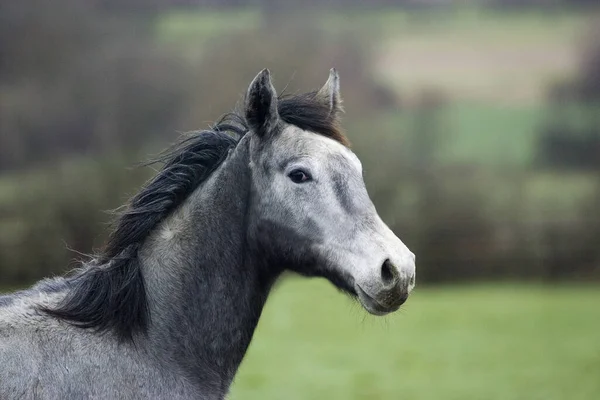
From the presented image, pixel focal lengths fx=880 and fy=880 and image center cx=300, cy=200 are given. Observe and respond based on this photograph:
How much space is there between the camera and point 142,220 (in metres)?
4.36

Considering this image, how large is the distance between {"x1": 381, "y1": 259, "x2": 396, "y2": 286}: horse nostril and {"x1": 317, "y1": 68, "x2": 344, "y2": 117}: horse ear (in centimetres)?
109

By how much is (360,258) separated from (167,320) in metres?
1.01

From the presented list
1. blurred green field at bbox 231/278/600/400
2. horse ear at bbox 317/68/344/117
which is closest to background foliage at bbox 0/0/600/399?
blurred green field at bbox 231/278/600/400

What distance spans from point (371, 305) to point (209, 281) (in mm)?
832

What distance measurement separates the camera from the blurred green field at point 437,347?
1339 centimetres

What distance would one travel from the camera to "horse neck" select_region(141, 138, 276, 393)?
14.0 feet

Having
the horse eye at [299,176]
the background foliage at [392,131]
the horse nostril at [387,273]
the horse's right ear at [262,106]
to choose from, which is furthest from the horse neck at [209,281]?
the background foliage at [392,131]

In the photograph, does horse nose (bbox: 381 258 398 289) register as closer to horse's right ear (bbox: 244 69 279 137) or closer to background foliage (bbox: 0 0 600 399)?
horse's right ear (bbox: 244 69 279 137)

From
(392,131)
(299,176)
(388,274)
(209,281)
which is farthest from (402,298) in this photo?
(392,131)

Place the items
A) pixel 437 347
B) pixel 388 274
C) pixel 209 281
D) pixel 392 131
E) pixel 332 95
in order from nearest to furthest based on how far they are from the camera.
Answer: pixel 388 274
pixel 209 281
pixel 332 95
pixel 437 347
pixel 392 131

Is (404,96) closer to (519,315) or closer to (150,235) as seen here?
(519,315)

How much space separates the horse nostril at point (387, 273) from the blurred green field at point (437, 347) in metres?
6.29

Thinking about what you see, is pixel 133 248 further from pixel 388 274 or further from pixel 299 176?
pixel 388 274

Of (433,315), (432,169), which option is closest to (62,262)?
(433,315)
